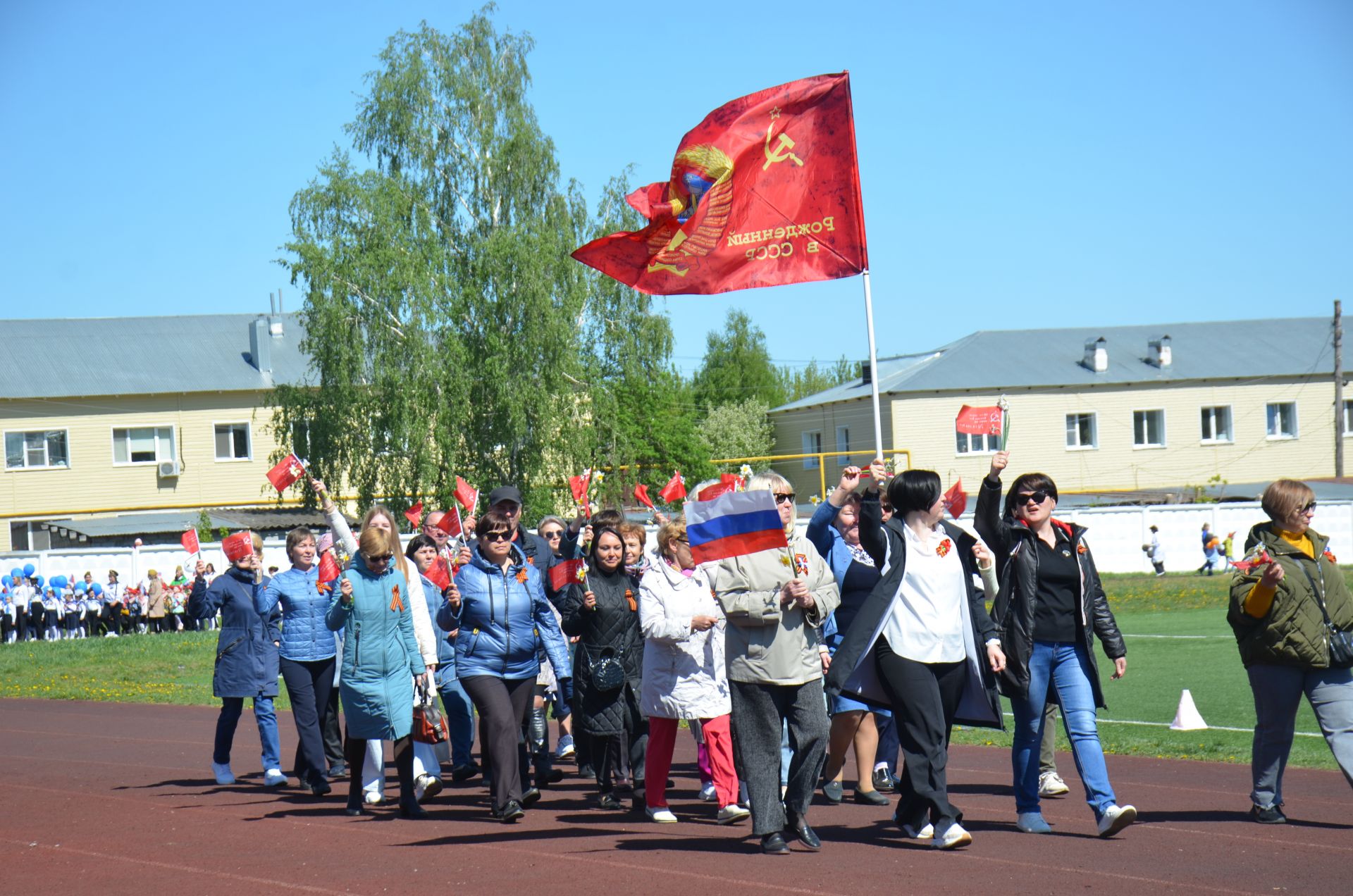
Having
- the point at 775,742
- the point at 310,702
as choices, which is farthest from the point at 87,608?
the point at 775,742

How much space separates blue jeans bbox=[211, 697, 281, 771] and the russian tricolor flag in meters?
4.91

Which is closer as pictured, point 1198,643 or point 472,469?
point 1198,643

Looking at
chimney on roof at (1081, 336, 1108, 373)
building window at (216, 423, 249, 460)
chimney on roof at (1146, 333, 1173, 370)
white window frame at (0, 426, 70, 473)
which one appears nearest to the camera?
white window frame at (0, 426, 70, 473)

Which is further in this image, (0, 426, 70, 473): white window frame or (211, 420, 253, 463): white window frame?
(211, 420, 253, 463): white window frame

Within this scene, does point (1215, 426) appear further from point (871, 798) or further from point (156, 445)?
point (871, 798)

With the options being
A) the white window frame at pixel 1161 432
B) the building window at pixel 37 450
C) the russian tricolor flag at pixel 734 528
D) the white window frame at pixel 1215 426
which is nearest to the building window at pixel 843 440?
the white window frame at pixel 1161 432

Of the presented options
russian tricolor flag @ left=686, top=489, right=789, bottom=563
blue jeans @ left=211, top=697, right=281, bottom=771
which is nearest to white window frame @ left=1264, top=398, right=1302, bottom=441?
blue jeans @ left=211, top=697, right=281, bottom=771

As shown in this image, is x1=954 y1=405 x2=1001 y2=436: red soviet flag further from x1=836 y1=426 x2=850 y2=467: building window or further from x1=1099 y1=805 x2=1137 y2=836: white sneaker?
x1=836 y1=426 x2=850 y2=467: building window

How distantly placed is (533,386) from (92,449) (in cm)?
2472

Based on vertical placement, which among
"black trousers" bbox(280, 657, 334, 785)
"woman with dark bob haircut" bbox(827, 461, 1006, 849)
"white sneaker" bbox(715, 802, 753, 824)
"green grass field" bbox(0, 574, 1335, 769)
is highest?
"woman with dark bob haircut" bbox(827, 461, 1006, 849)

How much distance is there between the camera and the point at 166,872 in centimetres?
758

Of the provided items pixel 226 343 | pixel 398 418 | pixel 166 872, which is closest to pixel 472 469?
pixel 398 418

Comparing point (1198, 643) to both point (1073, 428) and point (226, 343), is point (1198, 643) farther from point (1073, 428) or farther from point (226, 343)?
point (226, 343)

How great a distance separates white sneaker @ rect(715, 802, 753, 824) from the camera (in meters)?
8.40
